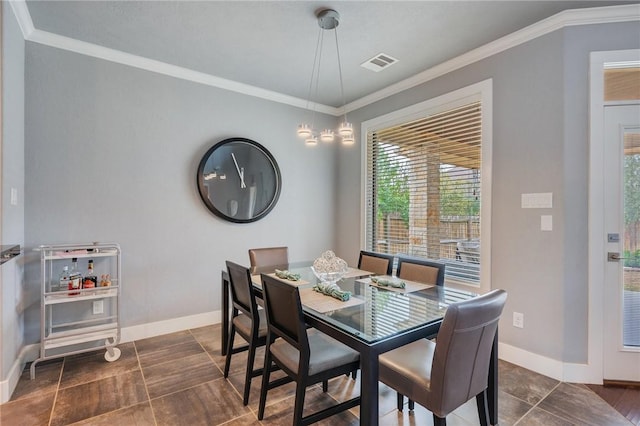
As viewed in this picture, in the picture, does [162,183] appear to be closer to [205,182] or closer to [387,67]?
[205,182]

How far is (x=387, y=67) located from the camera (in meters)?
3.16

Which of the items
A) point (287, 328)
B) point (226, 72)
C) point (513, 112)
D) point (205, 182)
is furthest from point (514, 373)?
point (226, 72)

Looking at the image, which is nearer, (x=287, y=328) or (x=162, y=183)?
(x=287, y=328)

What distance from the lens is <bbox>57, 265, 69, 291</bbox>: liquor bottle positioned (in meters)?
2.60

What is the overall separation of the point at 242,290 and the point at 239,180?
5.56ft

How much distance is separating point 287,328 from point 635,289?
259 cm

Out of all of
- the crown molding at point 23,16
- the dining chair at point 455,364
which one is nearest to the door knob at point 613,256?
the dining chair at point 455,364

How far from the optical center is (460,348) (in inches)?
53.6

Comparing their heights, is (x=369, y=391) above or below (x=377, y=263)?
below

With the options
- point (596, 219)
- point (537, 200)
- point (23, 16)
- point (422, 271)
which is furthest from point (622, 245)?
point (23, 16)

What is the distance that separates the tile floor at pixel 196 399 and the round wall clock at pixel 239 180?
1596mm

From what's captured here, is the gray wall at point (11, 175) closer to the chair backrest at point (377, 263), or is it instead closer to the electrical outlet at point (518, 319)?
the chair backrest at point (377, 263)

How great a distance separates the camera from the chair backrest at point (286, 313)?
159 cm

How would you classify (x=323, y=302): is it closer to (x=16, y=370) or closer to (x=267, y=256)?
(x=267, y=256)
